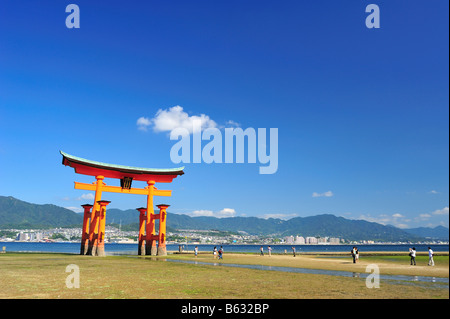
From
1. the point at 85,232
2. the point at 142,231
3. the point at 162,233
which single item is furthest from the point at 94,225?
the point at 162,233

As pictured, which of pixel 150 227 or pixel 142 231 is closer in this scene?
pixel 150 227

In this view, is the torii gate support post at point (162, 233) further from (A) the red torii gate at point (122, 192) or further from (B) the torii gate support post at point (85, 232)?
(B) the torii gate support post at point (85, 232)

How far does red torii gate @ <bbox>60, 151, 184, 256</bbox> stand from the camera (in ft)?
122

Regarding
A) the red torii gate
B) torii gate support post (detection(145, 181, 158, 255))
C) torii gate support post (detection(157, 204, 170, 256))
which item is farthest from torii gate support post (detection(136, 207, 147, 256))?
torii gate support post (detection(157, 204, 170, 256))

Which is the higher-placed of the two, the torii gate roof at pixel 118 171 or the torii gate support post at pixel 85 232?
the torii gate roof at pixel 118 171

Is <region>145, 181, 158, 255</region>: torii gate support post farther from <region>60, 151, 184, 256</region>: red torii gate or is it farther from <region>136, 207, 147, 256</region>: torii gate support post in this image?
<region>136, 207, 147, 256</region>: torii gate support post

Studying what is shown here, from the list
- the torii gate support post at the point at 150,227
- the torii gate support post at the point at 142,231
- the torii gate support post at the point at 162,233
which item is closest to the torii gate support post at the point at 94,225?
the torii gate support post at the point at 142,231

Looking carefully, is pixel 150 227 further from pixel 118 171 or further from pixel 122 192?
pixel 118 171

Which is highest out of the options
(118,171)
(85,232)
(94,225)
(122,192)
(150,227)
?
(118,171)

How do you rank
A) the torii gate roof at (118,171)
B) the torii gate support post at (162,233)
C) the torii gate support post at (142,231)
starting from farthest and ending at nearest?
1. the torii gate support post at (142,231)
2. the torii gate support post at (162,233)
3. the torii gate roof at (118,171)

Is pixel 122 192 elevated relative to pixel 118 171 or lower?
lower

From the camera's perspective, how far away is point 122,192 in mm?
40969

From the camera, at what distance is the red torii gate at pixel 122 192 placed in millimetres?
37156

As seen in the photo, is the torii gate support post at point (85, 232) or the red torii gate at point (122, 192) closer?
the red torii gate at point (122, 192)
